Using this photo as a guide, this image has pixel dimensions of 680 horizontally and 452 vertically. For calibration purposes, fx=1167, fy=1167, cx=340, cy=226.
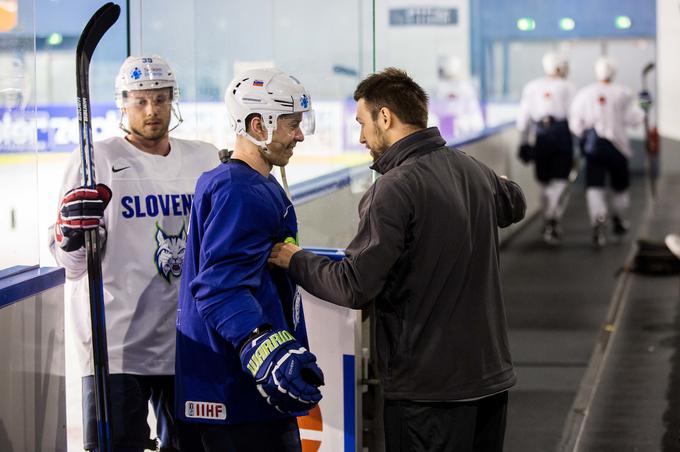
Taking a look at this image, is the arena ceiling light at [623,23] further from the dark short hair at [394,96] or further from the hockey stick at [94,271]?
the dark short hair at [394,96]

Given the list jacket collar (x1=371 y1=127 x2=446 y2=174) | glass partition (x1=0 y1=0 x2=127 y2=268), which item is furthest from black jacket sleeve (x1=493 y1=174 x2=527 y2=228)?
glass partition (x1=0 y1=0 x2=127 y2=268)

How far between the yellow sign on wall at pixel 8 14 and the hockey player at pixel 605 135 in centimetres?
762

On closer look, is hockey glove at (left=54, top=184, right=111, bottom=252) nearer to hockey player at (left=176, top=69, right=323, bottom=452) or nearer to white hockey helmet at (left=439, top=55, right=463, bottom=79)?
hockey player at (left=176, top=69, right=323, bottom=452)

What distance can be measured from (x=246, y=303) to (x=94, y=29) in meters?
1.07

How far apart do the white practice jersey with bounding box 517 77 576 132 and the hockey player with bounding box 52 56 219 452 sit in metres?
7.57

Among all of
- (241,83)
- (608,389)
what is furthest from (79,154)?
(608,389)

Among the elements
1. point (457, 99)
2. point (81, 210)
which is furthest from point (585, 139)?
point (81, 210)

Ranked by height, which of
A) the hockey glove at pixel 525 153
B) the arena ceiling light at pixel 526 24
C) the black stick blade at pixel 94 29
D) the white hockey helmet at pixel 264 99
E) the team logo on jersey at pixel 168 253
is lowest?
the team logo on jersey at pixel 168 253

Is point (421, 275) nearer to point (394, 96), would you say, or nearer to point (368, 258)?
point (368, 258)

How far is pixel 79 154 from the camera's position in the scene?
3.26 metres

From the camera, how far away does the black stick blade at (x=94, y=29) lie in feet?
10.4

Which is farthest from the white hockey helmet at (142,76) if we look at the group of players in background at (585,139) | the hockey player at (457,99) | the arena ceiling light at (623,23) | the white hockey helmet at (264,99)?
the arena ceiling light at (623,23)

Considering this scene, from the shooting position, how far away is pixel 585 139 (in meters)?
10.5

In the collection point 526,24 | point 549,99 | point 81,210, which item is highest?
point 526,24
